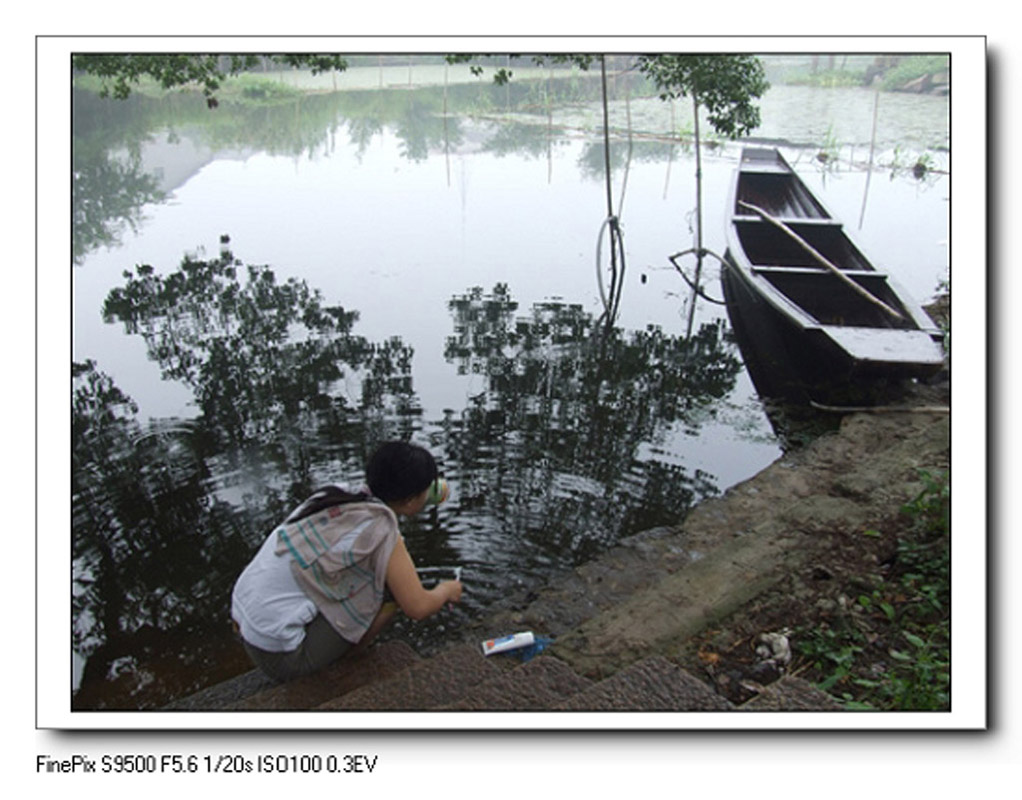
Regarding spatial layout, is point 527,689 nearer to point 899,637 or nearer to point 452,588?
point 452,588

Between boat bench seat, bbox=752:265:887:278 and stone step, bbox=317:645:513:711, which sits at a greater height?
boat bench seat, bbox=752:265:887:278

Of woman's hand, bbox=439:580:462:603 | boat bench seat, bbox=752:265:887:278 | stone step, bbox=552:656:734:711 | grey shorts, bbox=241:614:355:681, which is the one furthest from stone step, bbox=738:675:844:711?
boat bench seat, bbox=752:265:887:278

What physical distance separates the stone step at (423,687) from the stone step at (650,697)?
0.27 meters

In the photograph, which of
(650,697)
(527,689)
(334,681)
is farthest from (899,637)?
(334,681)

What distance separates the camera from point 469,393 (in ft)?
16.0

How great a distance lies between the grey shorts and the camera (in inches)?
80.5

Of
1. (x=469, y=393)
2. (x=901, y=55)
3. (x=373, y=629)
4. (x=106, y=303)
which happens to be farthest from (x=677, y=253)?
(x=373, y=629)

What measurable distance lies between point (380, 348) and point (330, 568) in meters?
3.64

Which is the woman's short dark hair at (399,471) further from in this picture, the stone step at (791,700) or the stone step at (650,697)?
the stone step at (791,700)

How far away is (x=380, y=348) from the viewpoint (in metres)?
5.50

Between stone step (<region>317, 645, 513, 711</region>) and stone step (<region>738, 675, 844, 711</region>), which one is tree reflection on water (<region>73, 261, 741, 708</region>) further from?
stone step (<region>738, 675, 844, 711</region>)

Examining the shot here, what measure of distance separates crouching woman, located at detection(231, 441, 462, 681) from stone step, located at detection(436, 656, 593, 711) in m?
0.25

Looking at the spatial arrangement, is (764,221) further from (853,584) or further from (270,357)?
(853,584)
